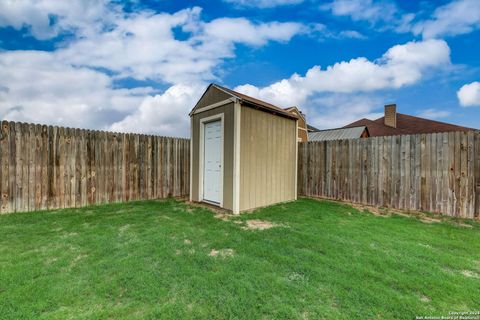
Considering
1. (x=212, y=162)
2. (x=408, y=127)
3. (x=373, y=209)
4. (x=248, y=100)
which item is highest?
(x=408, y=127)

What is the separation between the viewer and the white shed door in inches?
220

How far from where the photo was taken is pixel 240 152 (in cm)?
504

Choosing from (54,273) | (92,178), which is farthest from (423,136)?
(92,178)

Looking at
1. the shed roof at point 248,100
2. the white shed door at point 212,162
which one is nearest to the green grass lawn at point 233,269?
the white shed door at point 212,162

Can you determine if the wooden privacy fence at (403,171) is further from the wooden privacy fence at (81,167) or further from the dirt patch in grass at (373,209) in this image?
the wooden privacy fence at (81,167)

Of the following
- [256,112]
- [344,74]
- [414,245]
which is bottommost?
[414,245]

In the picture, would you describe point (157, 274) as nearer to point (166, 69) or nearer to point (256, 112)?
point (256, 112)

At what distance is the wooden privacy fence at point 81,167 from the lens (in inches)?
179

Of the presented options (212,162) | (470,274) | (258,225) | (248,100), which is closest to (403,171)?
(470,274)

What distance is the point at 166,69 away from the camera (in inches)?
261

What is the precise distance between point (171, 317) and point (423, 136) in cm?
617

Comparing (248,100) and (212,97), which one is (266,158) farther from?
(212,97)

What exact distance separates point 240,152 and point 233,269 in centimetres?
303

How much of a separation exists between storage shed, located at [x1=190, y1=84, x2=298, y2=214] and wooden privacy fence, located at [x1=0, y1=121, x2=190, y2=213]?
106cm
